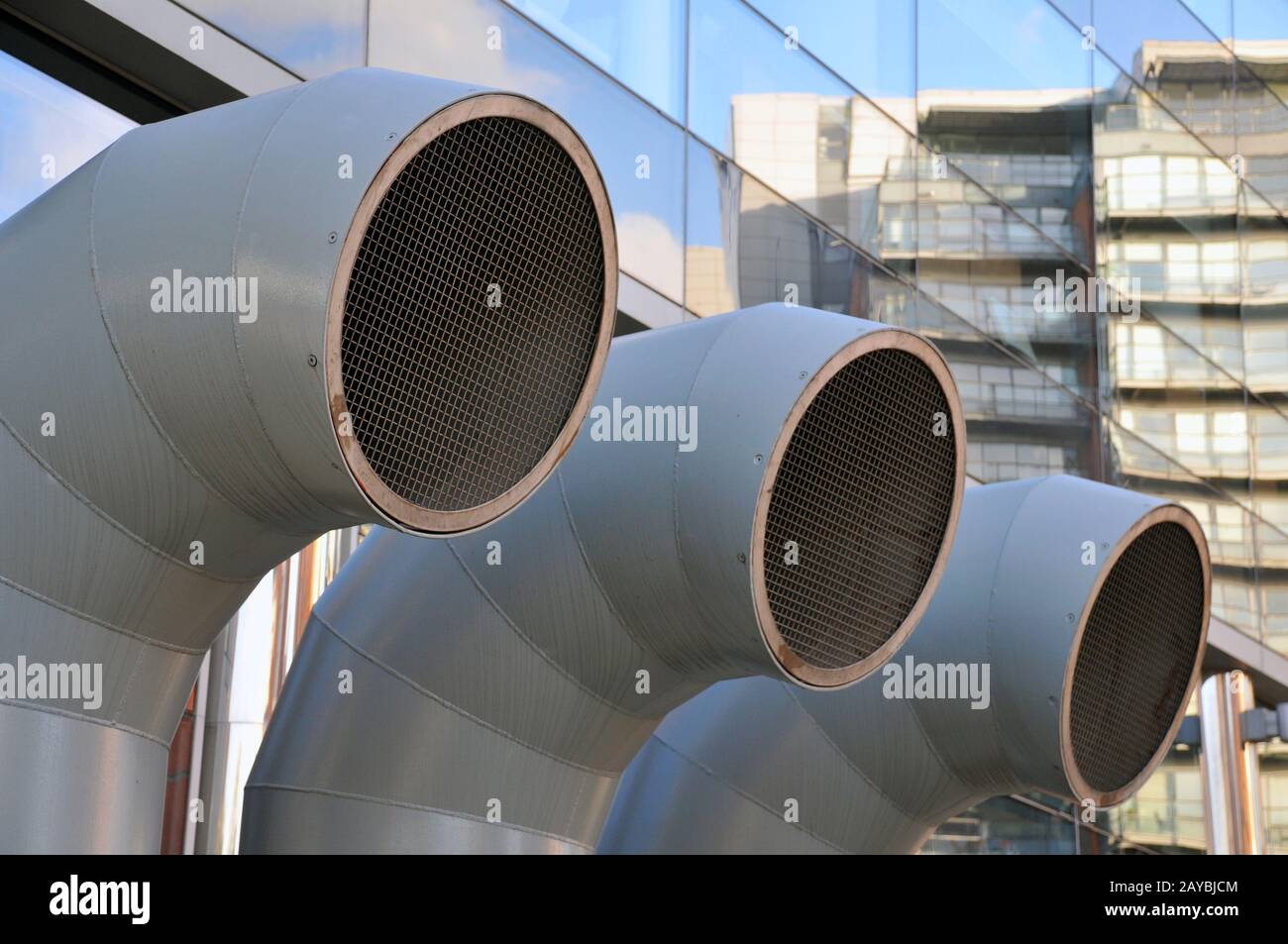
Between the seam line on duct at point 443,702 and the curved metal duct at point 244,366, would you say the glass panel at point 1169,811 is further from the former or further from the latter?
the curved metal duct at point 244,366

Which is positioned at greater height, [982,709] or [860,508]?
[860,508]

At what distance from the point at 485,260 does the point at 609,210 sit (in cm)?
50

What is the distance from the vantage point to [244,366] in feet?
17.8

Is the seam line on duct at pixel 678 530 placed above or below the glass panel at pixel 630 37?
below

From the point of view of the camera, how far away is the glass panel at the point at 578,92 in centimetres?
962

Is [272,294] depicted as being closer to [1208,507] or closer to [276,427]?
[276,427]

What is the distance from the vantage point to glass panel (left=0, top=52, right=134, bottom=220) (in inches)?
314

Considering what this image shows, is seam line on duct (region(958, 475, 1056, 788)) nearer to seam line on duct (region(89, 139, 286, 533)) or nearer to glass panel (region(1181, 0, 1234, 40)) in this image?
seam line on duct (region(89, 139, 286, 533))

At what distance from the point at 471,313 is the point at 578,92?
5452mm

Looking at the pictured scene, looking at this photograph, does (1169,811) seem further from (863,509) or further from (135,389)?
(135,389)

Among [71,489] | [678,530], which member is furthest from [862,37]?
[71,489]

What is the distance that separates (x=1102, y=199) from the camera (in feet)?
59.8

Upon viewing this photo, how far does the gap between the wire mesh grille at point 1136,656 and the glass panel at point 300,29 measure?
473 cm

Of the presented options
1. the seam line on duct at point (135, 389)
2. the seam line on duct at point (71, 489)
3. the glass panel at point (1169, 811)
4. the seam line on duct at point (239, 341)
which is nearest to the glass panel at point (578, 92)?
the seam line on duct at point (135, 389)
